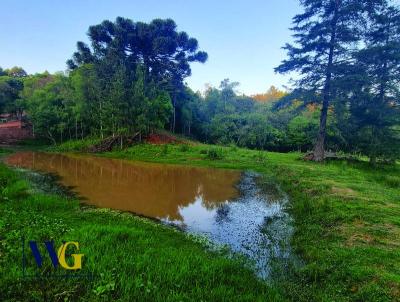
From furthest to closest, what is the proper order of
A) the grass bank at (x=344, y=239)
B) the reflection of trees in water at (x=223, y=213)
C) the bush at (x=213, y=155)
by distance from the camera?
1. the bush at (x=213, y=155)
2. the reflection of trees in water at (x=223, y=213)
3. the grass bank at (x=344, y=239)

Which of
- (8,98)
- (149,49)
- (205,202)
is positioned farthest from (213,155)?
(8,98)

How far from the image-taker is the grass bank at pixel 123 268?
14.5 ft

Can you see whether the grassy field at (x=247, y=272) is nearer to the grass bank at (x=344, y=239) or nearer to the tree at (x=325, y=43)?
the grass bank at (x=344, y=239)

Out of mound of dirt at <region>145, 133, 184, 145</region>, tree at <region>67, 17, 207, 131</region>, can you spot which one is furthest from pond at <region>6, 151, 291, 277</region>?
tree at <region>67, 17, 207, 131</region>

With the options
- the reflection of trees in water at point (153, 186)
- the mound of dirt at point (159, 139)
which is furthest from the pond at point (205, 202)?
the mound of dirt at point (159, 139)

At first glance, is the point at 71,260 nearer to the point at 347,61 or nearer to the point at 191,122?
the point at 347,61

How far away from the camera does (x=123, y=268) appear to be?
17.0 ft

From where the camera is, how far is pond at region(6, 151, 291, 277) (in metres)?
8.09

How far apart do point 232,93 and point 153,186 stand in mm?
47319

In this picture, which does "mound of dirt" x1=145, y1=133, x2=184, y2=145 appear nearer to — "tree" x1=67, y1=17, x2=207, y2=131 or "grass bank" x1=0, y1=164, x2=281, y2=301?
"tree" x1=67, y1=17, x2=207, y2=131

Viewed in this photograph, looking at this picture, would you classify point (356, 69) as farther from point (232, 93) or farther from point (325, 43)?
point (232, 93)

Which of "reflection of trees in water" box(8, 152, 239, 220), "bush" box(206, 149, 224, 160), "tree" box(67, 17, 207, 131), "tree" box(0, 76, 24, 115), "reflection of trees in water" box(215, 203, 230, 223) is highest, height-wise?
"tree" box(67, 17, 207, 131)

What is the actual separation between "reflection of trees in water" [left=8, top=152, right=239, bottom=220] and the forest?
32.9 feet

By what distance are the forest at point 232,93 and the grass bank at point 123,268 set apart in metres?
18.9
